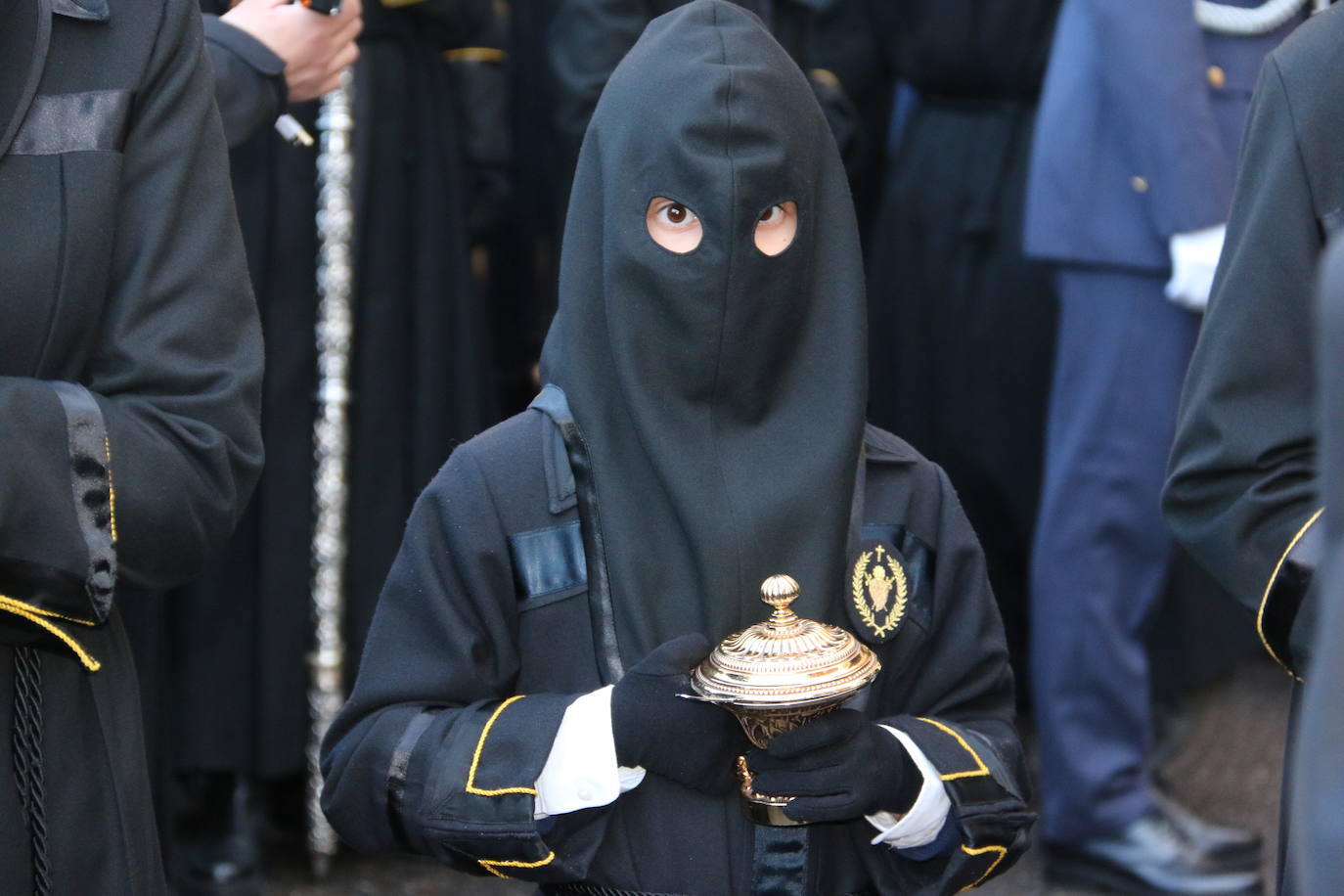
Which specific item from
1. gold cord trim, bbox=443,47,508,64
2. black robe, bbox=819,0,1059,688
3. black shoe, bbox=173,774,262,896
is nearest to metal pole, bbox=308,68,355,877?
black shoe, bbox=173,774,262,896

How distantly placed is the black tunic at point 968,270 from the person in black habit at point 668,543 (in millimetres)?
2300

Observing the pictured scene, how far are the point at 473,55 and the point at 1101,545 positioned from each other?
6.13ft

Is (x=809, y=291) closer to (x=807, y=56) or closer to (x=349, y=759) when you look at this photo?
(x=349, y=759)

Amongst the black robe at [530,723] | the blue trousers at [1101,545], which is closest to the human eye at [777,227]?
the black robe at [530,723]

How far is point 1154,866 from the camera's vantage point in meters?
4.13

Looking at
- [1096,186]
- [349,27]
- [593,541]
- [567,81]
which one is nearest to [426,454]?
[567,81]

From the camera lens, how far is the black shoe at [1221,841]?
4.16 meters

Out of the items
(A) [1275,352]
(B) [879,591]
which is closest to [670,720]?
(B) [879,591]

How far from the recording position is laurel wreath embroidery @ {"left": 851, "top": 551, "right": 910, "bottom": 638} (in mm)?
2287

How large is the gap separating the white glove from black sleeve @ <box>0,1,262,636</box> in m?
2.20

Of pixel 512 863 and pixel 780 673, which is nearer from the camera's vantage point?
pixel 780 673

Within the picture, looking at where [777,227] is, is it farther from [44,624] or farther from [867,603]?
[44,624]

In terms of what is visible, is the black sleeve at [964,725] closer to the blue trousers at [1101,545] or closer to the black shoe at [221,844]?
the blue trousers at [1101,545]

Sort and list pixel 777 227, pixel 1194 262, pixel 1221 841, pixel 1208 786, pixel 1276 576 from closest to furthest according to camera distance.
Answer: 1. pixel 1276 576
2. pixel 777 227
3. pixel 1194 262
4. pixel 1221 841
5. pixel 1208 786
